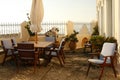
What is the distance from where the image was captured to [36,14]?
9.16 meters

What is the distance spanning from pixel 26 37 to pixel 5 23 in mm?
1423

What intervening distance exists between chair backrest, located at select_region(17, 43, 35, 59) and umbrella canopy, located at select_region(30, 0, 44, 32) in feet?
5.60

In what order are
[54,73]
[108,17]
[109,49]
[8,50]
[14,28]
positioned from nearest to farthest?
[109,49] < [54,73] < [8,50] < [108,17] < [14,28]

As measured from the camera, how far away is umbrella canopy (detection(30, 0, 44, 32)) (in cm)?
910

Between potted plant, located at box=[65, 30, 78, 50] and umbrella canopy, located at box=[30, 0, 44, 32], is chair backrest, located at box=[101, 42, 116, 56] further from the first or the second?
potted plant, located at box=[65, 30, 78, 50]

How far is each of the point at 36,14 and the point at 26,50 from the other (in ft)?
6.63

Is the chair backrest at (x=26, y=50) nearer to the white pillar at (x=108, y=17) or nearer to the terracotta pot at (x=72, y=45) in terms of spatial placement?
the white pillar at (x=108, y=17)

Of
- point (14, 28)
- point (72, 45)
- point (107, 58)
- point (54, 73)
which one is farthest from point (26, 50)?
point (14, 28)

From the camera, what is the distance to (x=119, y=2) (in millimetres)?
7766

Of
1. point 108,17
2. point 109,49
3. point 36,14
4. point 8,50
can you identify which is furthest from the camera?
point 108,17

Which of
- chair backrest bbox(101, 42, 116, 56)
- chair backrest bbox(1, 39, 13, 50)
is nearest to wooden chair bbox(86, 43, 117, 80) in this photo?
chair backrest bbox(101, 42, 116, 56)

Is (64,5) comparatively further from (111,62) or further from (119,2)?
(111,62)

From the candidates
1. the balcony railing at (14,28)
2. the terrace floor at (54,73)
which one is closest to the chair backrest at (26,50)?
the terrace floor at (54,73)

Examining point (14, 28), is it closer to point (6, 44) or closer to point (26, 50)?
point (6, 44)
